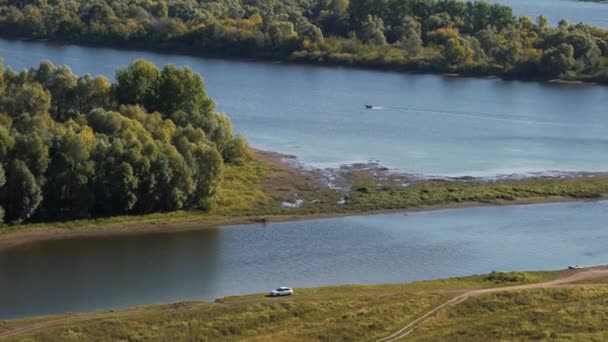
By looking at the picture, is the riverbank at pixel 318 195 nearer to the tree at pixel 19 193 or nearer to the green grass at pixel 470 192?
the green grass at pixel 470 192

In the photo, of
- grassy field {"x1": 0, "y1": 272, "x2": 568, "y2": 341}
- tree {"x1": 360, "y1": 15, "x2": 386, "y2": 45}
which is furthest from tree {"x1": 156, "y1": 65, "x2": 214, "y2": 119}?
tree {"x1": 360, "y1": 15, "x2": 386, "y2": 45}

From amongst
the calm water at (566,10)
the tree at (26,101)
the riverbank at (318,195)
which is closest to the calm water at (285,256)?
the riverbank at (318,195)

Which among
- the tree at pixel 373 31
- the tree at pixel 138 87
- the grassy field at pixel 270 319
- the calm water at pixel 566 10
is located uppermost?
the calm water at pixel 566 10

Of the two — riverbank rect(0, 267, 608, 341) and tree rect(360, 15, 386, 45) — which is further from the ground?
tree rect(360, 15, 386, 45)

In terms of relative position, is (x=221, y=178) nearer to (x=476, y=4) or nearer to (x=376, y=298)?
(x=376, y=298)

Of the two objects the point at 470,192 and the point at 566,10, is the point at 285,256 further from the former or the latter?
the point at 566,10

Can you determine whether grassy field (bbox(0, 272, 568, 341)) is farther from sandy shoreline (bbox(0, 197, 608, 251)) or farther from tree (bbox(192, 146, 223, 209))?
tree (bbox(192, 146, 223, 209))

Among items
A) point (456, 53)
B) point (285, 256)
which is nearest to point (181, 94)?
point (285, 256)
